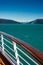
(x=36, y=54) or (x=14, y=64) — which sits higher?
(x=36, y=54)

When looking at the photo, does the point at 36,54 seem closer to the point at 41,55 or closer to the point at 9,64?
the point at 41,55

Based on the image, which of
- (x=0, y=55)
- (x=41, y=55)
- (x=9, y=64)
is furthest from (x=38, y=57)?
(x=0, y=55)

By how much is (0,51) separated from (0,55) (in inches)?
14.1

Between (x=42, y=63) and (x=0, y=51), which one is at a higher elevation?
(x=42, y=63)

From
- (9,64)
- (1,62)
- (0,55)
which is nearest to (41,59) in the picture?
(9,64)

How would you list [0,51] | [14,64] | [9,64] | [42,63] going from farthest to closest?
[0,51] < [9,64] < [14,64] < [42,63]

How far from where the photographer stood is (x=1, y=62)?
146 inches

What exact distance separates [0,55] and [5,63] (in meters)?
0.84

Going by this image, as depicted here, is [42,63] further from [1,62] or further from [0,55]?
[0,55]

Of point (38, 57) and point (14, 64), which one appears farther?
point (14, 64)

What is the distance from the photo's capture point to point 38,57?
51.2 inches

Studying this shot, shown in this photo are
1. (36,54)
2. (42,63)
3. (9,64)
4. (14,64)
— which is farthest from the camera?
(9,64)

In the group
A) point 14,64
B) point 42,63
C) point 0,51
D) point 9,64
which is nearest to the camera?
point 42,63

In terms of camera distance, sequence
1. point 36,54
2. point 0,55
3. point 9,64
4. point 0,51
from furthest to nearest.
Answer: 1. point 0,51
2. point 0,55
3. point 9,64
4. point 36,54
